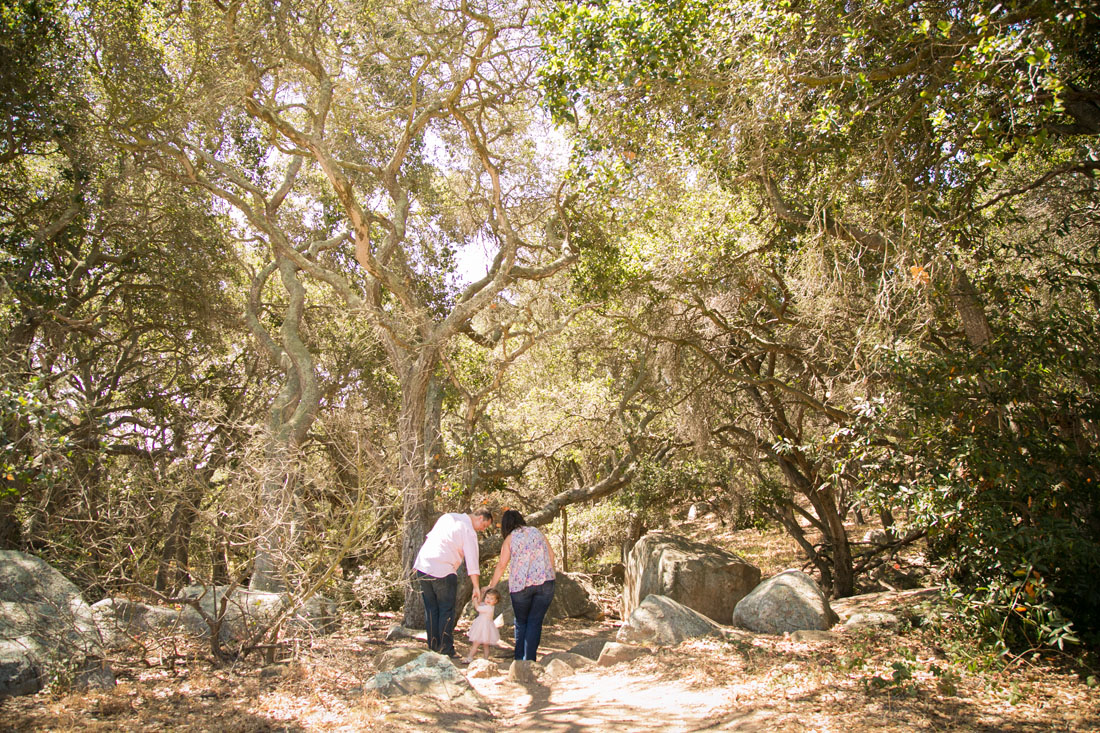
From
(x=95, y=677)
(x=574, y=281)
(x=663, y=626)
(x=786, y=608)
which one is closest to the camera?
(x=95, y=677)

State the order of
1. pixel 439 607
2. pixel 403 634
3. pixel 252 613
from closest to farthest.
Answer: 1. pixel 252 613
2. pixel 439 607
3. pixel 403 634

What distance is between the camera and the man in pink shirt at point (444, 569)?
6.62 m

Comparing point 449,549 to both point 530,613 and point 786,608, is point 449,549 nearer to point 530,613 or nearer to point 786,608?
point 530,613

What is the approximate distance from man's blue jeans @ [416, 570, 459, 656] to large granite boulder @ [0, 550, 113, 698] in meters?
2.59

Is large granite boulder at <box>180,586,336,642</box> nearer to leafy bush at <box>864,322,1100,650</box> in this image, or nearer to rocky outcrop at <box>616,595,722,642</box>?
rocky outcrop at <box>616,595,722,642</box>

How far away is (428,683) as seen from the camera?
5.38 m

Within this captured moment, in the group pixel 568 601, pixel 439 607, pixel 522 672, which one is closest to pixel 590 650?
pixel 522 672

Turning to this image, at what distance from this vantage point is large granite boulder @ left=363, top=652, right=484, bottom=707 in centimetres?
530

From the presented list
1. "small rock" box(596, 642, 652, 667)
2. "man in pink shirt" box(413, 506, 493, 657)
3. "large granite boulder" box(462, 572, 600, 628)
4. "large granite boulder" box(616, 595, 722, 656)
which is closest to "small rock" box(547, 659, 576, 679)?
"small rock" box(596, 642, 652, 667)

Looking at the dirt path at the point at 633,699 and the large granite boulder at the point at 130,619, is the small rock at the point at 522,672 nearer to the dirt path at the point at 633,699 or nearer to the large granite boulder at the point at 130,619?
the dirt path at the point at 633,699

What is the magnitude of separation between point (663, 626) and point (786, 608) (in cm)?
183

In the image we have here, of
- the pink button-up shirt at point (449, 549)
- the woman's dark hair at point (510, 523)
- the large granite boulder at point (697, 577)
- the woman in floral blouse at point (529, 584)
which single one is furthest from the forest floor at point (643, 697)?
the large granite boulder at point (697, 577)

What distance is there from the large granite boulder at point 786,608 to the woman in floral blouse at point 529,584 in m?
3.37

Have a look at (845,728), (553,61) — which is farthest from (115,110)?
(845,728)
